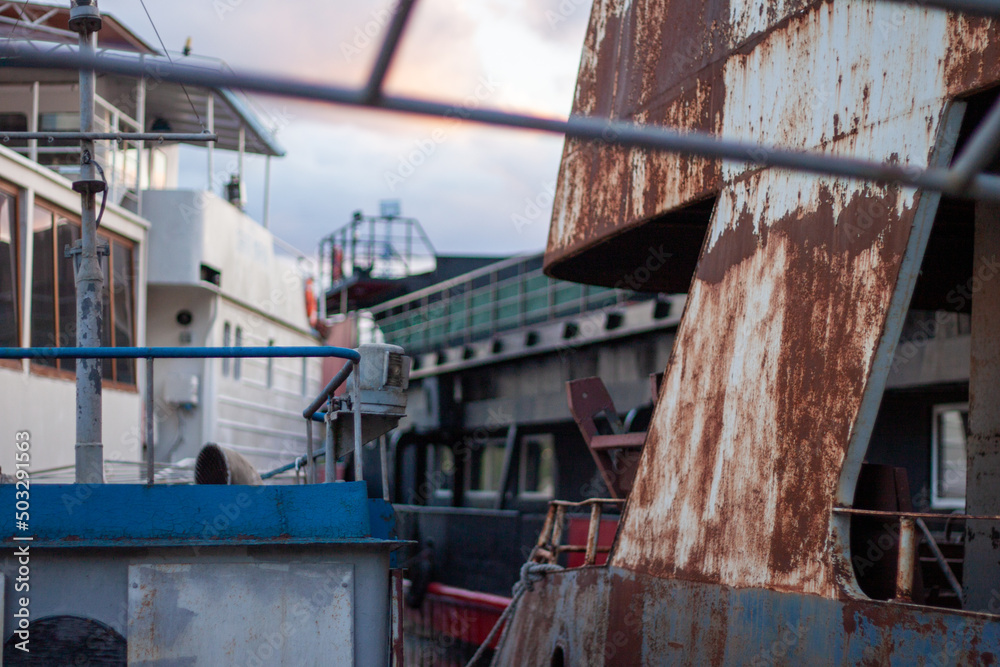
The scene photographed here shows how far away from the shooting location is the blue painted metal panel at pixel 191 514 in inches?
206

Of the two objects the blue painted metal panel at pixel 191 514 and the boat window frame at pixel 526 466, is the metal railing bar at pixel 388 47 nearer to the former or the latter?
the blue painted metal panel at pixel 191 514

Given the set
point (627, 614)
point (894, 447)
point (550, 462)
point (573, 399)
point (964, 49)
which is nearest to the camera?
point (964, 49)

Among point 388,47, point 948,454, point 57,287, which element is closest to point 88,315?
point 57,287

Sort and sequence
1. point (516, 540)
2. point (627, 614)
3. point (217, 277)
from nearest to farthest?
1. point (627, 614)
2. point (516, 540)
3. point (217, 277)

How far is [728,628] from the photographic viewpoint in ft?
17.9

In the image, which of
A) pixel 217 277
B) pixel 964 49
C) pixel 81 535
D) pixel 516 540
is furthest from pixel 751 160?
pixel 217 277

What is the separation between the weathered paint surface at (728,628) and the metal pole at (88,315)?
336 centimetres

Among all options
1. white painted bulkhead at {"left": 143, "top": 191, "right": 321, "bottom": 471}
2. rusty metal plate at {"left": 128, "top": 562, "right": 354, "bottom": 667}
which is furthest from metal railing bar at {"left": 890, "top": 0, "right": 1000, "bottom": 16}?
white painted bulkhead at {"left": 143, "top": 191, "right": 321, "bottom": 471}

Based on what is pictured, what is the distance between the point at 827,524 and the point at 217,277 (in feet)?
39.4

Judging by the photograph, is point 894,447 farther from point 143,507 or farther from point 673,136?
point 673,136

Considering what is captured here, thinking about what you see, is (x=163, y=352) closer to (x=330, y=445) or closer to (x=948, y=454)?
(x=330, y=445)

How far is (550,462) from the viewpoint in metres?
16.7

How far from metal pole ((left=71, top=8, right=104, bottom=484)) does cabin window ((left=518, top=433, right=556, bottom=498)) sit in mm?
10341

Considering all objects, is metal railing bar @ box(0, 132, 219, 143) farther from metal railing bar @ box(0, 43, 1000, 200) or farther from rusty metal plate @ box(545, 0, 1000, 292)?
metal railing bar @ box(0, 43, 1000, 200)
